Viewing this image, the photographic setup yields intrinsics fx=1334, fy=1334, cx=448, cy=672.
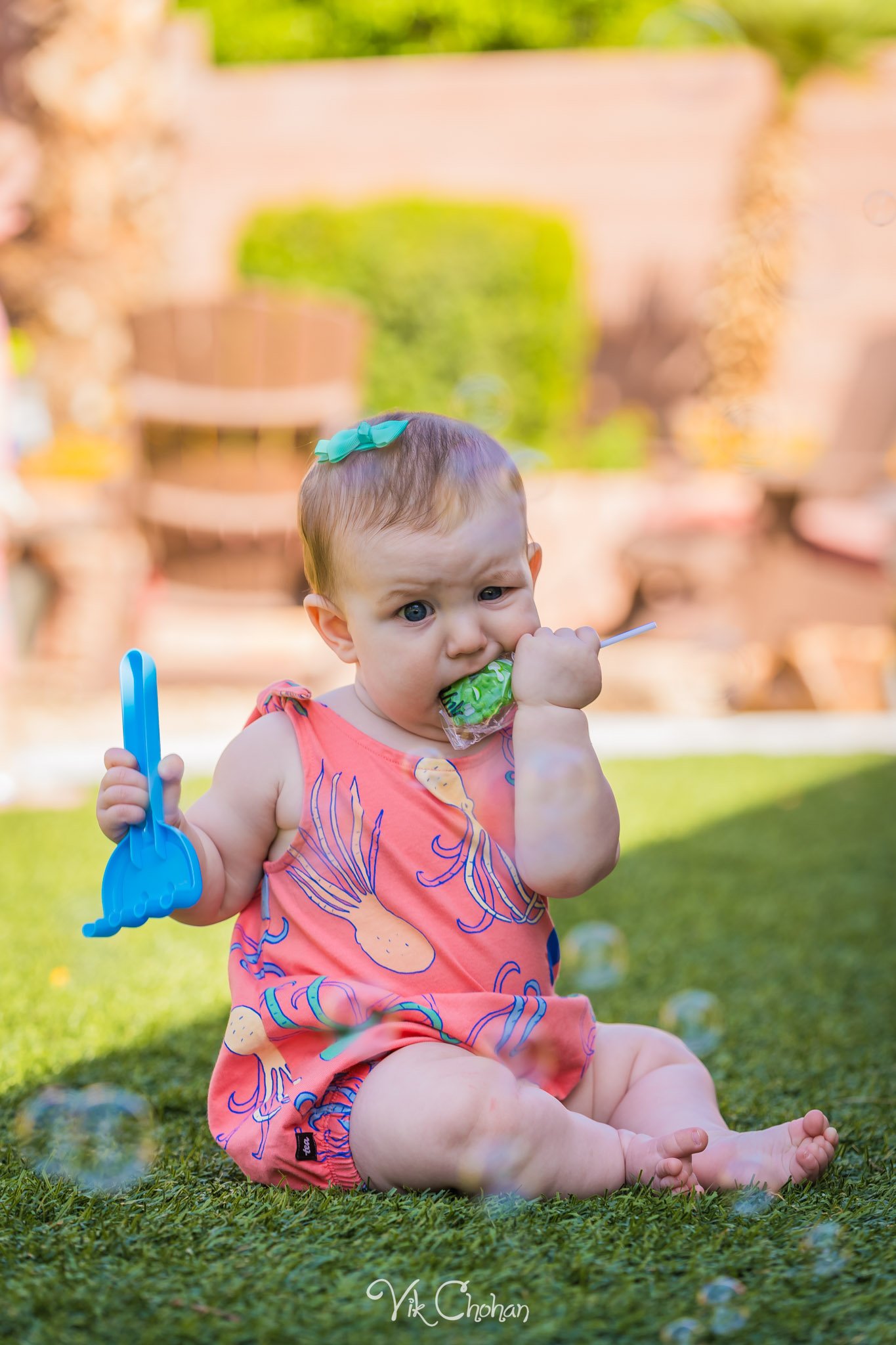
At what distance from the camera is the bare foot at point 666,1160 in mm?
1470

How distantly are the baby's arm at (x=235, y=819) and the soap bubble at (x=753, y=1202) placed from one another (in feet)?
2.17

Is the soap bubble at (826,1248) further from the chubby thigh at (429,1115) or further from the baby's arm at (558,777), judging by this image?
the baby's arm at (558,777)

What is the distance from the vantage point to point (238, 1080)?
1601mm

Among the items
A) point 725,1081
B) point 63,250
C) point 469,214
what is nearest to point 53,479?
point 63,250

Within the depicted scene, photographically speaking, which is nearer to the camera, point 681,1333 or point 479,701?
point 681,1333

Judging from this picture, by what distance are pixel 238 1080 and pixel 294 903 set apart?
22 centimetres

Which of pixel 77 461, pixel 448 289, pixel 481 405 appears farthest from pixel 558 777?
pixel 448 289

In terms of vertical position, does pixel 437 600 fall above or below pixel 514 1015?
above

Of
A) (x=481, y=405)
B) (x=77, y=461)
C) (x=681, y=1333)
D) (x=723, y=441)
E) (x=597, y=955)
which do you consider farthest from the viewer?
(x=723, y=441)

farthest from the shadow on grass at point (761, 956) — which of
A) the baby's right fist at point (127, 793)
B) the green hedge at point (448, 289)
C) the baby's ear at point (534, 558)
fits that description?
the green hedge at point (448, 289)

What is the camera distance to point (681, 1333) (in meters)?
1.16

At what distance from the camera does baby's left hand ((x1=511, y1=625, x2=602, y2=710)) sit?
5.06 feet

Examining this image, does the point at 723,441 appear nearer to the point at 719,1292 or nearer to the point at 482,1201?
the point at 482,1201

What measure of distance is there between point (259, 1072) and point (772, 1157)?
1.98 ft
